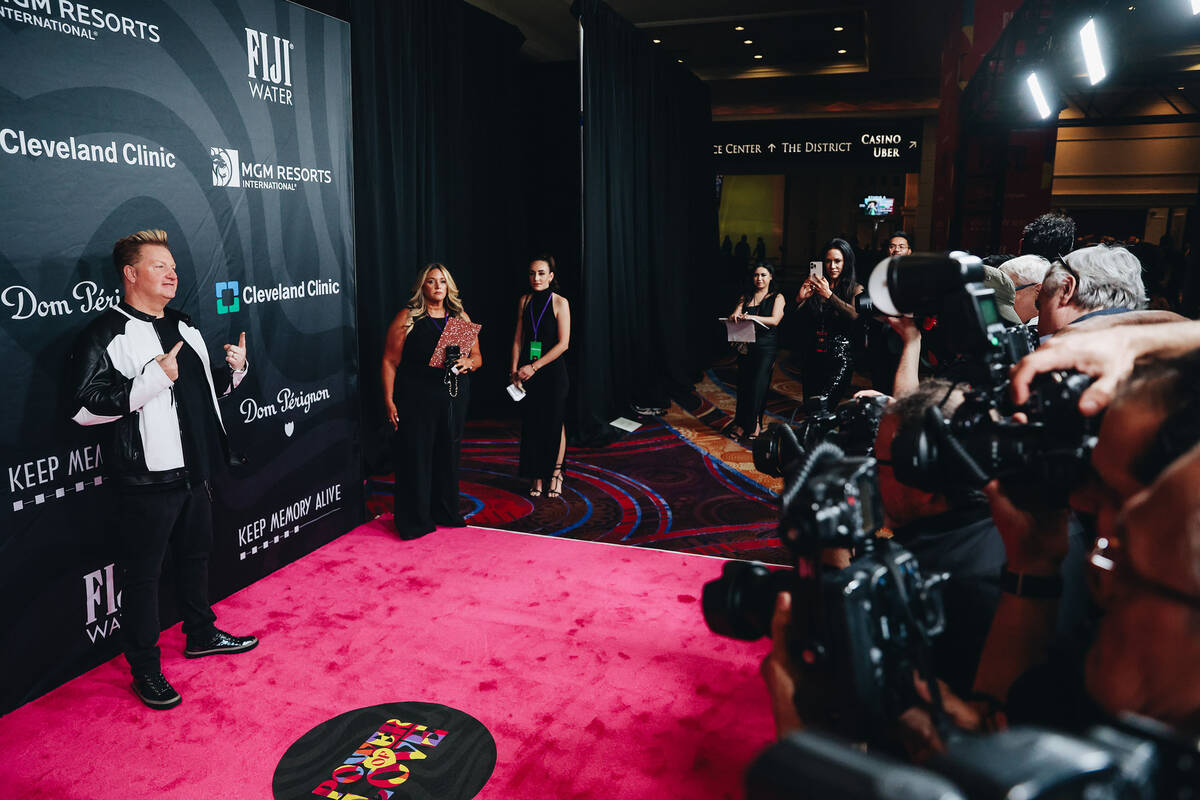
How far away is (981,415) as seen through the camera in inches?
48.8

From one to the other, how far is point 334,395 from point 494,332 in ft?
10.3

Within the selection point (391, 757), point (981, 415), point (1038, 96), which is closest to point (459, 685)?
point (391, 757)

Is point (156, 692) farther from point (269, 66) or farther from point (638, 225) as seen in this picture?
point (638, 225)

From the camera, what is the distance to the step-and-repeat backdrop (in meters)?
2.48

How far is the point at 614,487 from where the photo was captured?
5023mm

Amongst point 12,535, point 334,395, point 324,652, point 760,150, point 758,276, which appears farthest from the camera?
point 760,150

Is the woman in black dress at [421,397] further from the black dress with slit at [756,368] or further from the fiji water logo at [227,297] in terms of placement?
the black dress with slit at [756,368]

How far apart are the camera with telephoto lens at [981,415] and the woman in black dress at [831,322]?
389cm

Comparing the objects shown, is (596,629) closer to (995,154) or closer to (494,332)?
(494,332)

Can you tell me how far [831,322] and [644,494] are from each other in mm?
1689

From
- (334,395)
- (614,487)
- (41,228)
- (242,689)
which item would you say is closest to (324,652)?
(242,689)

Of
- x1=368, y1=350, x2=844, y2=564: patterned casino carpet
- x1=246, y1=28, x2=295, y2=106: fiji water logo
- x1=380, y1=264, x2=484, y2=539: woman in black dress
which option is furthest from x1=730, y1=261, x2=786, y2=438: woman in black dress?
x1=246, y1=28, x2=295, y2=106: fiji water logo

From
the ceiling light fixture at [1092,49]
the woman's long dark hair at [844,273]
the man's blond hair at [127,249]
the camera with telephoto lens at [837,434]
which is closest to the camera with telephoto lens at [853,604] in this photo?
the camera with telephoto lens at [837,434]

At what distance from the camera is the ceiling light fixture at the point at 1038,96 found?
6.52 metres
